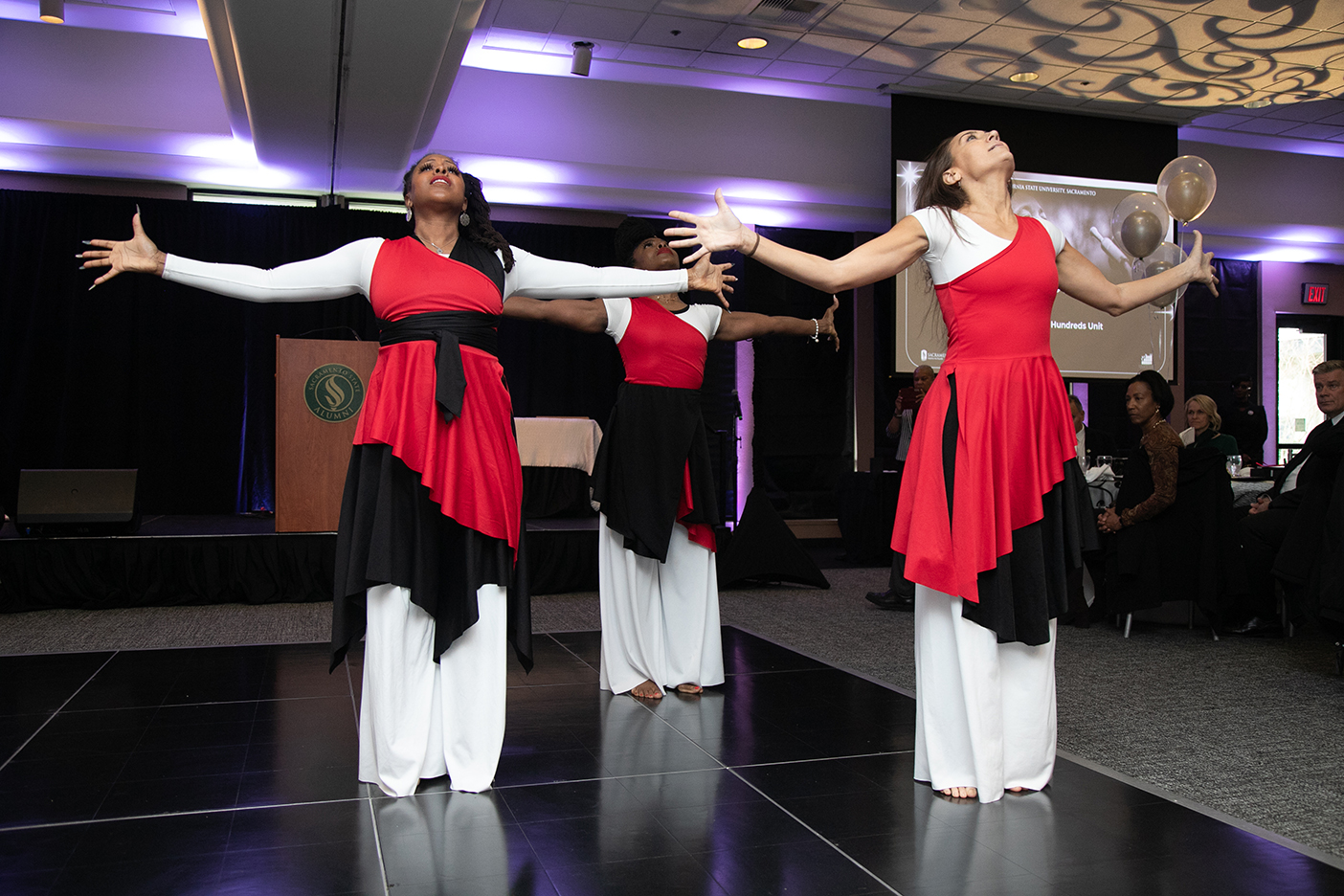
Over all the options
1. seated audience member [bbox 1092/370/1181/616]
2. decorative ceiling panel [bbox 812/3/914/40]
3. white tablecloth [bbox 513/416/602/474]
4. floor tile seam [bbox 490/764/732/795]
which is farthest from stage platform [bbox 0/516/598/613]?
decorative ceiling panel [bbox 812/3/914/40]

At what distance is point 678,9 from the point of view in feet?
22.9

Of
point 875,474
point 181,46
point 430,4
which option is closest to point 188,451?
point 181,46

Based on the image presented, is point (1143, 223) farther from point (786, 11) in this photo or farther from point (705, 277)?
point (705, 277)

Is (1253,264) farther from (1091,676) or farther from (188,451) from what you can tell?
(188,451)

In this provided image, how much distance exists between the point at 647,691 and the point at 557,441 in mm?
4357

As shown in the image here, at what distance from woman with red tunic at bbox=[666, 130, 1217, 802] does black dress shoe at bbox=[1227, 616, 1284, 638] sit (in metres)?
3.16

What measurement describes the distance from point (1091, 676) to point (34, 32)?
26.2 feet

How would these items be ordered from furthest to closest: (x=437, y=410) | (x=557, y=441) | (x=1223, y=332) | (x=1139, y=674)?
(x=1223, y=332)
(x=557, y=441)
(x=1139, y=674)
(x=437, y=410)

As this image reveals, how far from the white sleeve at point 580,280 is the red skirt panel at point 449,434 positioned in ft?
0.97

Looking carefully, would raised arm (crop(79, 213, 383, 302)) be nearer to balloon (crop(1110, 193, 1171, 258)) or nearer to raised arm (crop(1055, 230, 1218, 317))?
raised arm (crop(1055, 230, 1218, 317))

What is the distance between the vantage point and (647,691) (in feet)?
11.5

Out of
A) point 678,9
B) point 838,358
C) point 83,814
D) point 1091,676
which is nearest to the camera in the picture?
point 83,814

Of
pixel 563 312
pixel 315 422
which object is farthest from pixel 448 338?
pixel 315 422

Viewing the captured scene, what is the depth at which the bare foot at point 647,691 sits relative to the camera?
350 cm
